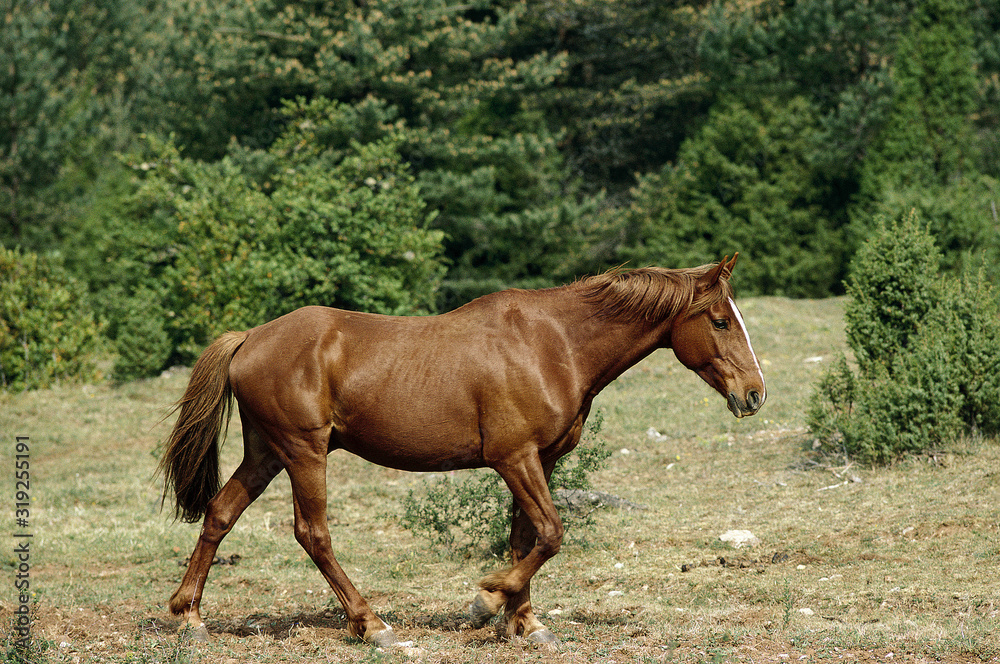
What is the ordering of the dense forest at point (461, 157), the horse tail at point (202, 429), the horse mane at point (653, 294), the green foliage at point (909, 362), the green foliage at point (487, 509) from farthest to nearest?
the dense forest at point (461, 157) → the green foliage at point (909, 362) → the green foliage at point (487, 509) → the horse tail at point (202, 429) → the horse mane at point (653, 294)

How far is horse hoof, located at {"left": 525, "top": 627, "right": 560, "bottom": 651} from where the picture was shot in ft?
16.5

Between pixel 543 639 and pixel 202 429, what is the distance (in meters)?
2.40

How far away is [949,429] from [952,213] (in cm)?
968

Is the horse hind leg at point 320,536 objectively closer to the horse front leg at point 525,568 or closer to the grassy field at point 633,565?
the grassy field at point 633,565

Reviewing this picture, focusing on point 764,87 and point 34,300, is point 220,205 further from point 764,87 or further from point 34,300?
point 764,87

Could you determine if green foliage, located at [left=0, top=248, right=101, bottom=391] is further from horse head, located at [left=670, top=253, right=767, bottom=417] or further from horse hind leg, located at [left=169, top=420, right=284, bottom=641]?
horse head, located at [left=670, top=253, right=767, bottom=417]

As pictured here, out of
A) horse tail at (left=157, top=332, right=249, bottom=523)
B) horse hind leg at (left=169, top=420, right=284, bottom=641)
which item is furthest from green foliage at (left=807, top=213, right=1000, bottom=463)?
horse tail at (left=157, top=332, right=249, bottom=523)

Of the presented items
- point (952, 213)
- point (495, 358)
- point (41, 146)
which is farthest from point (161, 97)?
point (495, 358)

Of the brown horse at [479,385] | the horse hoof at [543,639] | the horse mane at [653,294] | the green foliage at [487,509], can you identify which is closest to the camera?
the horse hoof at [543,639]

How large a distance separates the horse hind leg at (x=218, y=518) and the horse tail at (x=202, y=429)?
22 centimetres

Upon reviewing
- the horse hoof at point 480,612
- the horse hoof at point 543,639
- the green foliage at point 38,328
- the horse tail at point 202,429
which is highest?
the horse tail at point 202,429

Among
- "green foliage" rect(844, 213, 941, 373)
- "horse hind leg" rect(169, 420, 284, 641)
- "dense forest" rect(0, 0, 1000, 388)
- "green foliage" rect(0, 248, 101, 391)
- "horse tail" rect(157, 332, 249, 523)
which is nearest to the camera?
"horse hind leg" rect(169, 420, 284, 641)

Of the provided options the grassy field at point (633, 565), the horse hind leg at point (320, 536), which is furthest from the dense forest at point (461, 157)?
the horse hind leg at point (320, 536)

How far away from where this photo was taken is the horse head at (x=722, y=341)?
5.21 m
